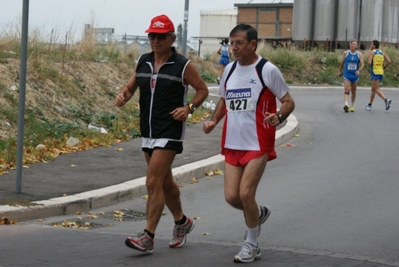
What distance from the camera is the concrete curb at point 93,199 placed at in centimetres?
945

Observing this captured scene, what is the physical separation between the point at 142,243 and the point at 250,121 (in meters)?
1.34

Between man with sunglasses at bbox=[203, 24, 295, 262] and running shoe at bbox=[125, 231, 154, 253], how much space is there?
2.45 ft

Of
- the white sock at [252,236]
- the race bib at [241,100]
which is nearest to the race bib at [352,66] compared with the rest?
the race bib at [241,100]

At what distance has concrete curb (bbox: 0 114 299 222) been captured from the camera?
9.45 meters

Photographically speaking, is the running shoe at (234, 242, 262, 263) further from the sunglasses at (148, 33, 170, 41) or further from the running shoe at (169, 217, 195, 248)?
the sunglasses at (148, 33, 170, 41)

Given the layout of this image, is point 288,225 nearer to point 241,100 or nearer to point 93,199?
point 241,100

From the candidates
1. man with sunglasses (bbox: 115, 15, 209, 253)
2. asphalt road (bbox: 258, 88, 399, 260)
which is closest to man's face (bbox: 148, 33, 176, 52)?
man with sunglasses (bbox: 115, 15, 209, 253)

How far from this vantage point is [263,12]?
73.4 meters

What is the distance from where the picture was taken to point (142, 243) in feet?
24.3

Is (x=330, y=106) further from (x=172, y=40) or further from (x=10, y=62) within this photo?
(x=172, y=40)

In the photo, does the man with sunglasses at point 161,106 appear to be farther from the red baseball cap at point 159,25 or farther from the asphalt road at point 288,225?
the asphalt road at point 288,225

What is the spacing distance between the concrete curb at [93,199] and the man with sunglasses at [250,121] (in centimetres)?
289

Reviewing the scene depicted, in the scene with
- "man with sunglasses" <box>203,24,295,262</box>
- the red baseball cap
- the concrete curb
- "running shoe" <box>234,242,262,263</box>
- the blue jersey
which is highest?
the red baseball cap

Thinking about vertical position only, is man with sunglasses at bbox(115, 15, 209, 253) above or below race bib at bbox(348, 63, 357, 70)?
below
